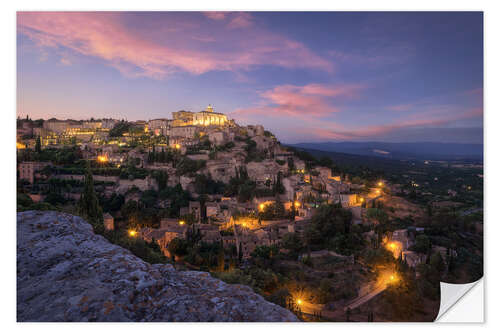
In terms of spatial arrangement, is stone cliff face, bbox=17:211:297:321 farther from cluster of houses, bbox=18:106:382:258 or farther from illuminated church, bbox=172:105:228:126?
illuminated church, bbox=172:105:228:126

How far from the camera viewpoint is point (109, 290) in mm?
1980

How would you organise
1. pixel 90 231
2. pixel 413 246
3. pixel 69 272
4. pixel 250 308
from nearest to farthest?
pixel 69 272
pixel 250 308
pixel 90 231
pixel 413 246

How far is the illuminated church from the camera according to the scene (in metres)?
29.5

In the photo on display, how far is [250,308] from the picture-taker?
2256 mm

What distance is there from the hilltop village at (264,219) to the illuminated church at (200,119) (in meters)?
7.20

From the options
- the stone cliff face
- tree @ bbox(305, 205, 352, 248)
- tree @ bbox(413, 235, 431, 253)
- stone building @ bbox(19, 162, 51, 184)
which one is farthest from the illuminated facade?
the stone cliff face

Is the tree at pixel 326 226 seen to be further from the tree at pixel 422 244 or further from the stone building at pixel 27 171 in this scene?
the stone building at pixel 27 171

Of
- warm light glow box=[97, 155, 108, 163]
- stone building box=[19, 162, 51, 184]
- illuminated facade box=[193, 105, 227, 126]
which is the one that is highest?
illuminated facade box=[193, 105, 227, 126]

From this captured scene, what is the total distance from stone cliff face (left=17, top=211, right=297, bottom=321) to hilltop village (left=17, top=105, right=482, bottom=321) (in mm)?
954

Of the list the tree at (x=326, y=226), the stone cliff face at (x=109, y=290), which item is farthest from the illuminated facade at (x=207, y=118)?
the stone cliff face at (x=109, y=290)
